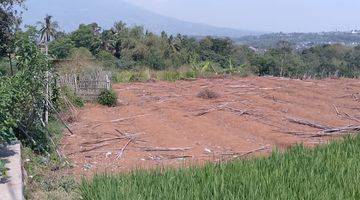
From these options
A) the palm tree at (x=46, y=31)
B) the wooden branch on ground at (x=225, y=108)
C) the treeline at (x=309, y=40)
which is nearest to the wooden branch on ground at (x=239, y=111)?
the wooden branch on ground at (x=225, y=108)

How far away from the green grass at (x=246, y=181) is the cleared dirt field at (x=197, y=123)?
102 cm

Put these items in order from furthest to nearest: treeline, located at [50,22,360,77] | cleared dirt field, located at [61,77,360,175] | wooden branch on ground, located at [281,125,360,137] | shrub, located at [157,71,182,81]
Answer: treeline, located at [50,22,360,77] → shrub, located at [157,71,182,81] → wooden branch on ground, located at [281,125,360,137] → cleared dirt field, located at [61,77,360,175]

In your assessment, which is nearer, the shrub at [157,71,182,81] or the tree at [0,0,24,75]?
the tree at [0,0,24,75]

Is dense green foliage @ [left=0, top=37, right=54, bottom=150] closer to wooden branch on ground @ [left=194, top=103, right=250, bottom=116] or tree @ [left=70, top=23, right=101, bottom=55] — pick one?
wooden branch on ground @ [left=194, top=103, right=250, bottom=116]

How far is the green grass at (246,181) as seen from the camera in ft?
14.0

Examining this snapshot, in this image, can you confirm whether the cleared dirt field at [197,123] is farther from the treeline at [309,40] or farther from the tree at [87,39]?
the treeline at [309,40]

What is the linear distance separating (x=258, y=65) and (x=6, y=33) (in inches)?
541

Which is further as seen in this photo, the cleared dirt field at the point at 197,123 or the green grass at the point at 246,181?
the cleared dirt field at the point at 197,123

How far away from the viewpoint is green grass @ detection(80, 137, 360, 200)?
14.0 feet

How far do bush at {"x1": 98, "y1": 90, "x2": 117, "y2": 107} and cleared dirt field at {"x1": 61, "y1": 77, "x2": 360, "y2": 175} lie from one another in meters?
0.18

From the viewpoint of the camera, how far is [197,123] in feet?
30.4

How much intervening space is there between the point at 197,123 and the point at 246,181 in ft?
15.5

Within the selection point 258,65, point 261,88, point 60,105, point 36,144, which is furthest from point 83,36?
point 36,144

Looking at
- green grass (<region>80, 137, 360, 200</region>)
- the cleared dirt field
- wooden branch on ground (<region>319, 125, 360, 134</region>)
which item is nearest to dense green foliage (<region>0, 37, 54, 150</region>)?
the cleared dirt field
